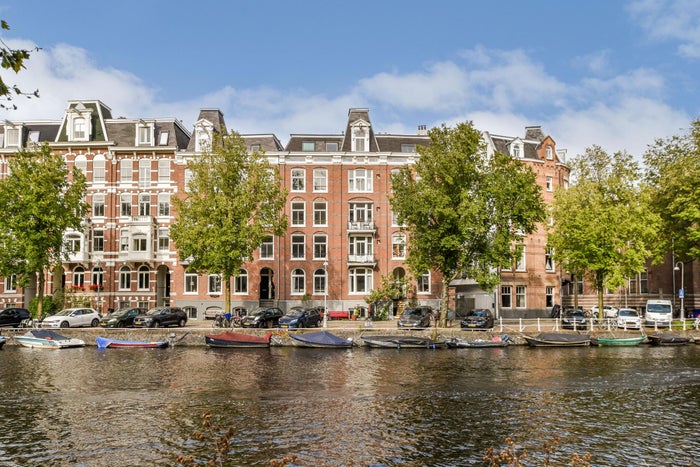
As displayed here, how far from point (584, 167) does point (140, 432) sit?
176 ft

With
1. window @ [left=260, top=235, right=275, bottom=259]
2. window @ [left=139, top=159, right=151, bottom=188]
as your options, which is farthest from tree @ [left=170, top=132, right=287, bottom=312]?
window @ [left=139, top=159, right=151, bottom=188]

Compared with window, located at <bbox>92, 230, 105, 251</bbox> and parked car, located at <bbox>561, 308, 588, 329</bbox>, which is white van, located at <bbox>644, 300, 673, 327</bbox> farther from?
window, located at <bbox>92, 230, 105, 251</bbox>

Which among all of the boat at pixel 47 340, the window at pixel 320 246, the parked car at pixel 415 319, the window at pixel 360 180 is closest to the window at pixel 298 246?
the window at pixel 320 246

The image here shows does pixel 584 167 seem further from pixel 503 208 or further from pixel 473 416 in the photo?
pixel 473 416

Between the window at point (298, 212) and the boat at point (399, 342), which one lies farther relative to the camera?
the window at point (298, 212)

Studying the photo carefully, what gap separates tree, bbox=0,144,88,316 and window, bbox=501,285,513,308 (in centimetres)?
4243

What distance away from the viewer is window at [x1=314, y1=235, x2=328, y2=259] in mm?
62750

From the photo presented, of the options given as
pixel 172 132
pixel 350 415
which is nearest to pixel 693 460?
pixel 350 415

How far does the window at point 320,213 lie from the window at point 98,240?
23.6 metres

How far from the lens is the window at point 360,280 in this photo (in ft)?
205

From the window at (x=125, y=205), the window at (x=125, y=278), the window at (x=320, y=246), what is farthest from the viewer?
the window at (x=125, y=205)

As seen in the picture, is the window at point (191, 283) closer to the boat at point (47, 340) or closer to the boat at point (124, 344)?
the boat at point (47, 340)

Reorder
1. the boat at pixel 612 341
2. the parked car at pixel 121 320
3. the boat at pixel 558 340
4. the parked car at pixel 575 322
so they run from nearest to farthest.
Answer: the boat at pixel 558 340, the boat at pixel 612 341, the parked car at pixel 575 322, the parked car at pixel 121 320

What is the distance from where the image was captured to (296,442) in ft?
57.8
